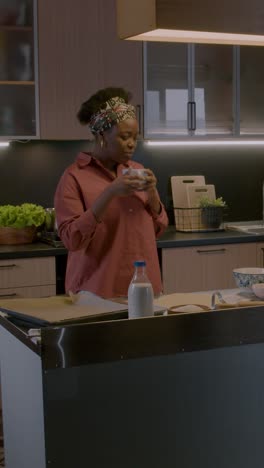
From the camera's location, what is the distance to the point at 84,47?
167 inches

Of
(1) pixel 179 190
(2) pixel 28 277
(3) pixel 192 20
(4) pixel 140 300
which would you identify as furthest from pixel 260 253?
(3) pixel 192 20

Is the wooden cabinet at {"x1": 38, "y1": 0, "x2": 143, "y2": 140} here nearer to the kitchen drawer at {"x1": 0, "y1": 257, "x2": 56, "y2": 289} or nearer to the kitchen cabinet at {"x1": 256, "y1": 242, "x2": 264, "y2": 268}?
the kitchen drawer at {"x1": 0, "y1": 257, "x2": 56, "y2": 289}

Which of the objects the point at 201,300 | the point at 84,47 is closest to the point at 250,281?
the point at 201,300

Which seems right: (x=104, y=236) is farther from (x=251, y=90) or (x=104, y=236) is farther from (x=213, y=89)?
(x=251, y=90)

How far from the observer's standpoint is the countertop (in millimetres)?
3945

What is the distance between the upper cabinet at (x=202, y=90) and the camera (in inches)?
177

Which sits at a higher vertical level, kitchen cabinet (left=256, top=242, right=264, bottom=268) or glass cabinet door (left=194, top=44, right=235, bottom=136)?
glass cabinet door (left=194, top=44, right=235, bottom=136)

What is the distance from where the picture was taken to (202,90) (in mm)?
4605

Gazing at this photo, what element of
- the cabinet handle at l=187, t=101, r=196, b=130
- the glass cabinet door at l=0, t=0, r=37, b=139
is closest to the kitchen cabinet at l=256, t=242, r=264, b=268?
the cabinet handle at l=187, t=101, r=196, b=130

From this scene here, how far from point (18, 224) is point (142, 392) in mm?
2243

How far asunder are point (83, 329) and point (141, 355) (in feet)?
0.63

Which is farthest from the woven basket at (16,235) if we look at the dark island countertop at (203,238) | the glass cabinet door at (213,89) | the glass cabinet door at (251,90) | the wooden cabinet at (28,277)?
the glass cabinet door at (251,90)

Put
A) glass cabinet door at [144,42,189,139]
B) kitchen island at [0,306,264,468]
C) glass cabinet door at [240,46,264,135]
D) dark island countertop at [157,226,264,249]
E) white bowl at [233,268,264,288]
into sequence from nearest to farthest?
1. kitchen island at [0,306,264,468]
2. white bowl at [233,268,264,288]
3. dark island countertop at [157,226,264,249]
4. glass cabinet door at [144,42,189,139]
5. glass cabinet door at [240,46,264,135]

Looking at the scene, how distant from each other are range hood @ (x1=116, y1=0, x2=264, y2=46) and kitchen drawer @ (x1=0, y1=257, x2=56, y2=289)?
1.95 m
